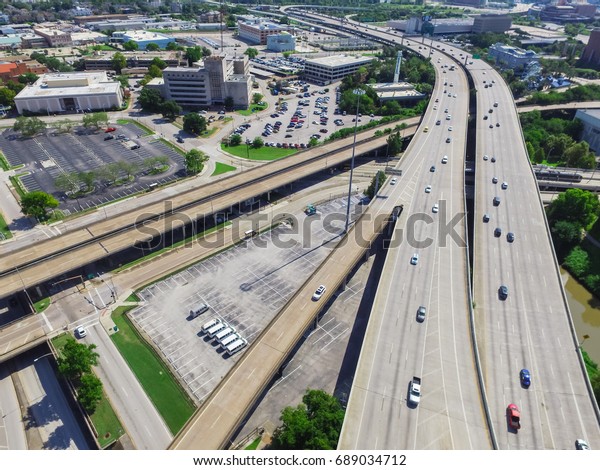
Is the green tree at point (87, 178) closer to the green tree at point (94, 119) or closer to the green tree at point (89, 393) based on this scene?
the green tree at point (94, 119)

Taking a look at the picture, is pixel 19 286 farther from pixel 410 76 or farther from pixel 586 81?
pixel 586 81

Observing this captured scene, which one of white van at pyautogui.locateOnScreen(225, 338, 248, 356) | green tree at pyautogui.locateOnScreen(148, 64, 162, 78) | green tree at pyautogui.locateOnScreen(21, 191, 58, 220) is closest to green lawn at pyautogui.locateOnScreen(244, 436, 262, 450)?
white van at pyautogui.locateOnScreen(225, 338, 248, 356)

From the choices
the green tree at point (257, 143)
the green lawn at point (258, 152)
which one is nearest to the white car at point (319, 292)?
the green lawn at point (258, 152)

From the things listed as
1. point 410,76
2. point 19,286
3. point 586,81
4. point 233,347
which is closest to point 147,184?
point 19,286

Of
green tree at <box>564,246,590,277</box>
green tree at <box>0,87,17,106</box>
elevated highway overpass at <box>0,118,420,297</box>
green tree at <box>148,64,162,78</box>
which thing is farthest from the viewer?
green tree at <box>148,64,162,78</box>

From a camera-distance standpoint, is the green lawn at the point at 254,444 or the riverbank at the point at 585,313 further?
the riverbank at the point at 585,313

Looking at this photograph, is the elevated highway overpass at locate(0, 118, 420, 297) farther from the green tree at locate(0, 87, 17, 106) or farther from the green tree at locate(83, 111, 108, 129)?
the green tree at locate(0, 87, 17, 106)
